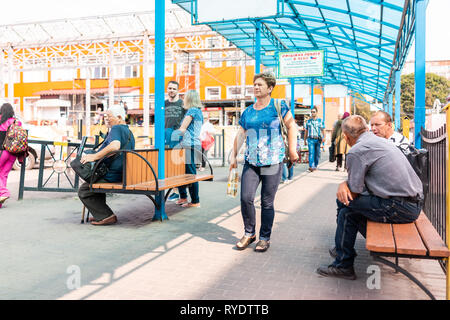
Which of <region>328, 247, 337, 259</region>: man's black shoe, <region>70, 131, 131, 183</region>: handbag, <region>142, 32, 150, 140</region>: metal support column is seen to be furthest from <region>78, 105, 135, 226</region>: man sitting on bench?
<region>142, 32, 150, 140</region>: metal support column

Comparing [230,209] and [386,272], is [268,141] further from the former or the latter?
[230,209]

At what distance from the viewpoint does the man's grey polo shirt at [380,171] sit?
11.1 ft

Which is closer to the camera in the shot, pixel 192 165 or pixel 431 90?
pixel 192 165

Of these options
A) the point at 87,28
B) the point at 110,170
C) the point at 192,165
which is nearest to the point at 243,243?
the point at 110,170

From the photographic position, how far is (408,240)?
3025 mm

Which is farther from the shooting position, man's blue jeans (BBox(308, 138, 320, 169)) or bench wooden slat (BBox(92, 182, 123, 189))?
man's blue jeans (BBox(308, 138, 320, 169))

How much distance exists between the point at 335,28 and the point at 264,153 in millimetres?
9347

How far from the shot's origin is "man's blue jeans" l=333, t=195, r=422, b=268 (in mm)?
3408

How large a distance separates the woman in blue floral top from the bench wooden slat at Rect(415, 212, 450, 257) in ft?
4.59

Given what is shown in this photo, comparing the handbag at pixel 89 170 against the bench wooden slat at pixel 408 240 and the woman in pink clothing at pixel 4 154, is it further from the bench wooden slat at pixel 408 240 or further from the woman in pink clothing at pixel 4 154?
the bench wooden slat at pixel 408 240

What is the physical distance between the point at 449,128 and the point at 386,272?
1573 millimetres

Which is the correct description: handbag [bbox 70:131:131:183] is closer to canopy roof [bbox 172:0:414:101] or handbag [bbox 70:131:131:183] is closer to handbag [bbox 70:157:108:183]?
handbag [bbox 70:157:108:183]

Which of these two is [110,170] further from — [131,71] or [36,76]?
[36,76]

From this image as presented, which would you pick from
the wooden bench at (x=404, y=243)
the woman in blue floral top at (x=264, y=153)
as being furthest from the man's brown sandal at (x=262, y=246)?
the wooden bench at (x=404, y=243)
